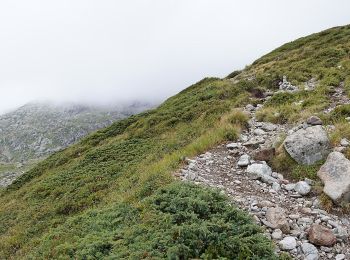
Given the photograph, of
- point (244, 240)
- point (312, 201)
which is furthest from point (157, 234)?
point (312, 201)

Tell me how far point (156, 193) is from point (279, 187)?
376 centimetres

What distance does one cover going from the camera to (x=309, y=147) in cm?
1274

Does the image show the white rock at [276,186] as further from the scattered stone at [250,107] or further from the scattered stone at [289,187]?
the scattered stone at [250,107]

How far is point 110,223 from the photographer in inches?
439

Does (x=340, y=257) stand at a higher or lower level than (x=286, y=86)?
lower

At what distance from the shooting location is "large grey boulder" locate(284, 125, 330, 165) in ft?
41.3

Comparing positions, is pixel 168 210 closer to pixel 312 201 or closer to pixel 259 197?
pixel 259 197

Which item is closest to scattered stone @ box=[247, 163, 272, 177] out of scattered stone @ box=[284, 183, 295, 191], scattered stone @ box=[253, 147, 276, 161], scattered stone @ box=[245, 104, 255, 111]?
scattered stone @ box=[253, 147, 276, 161]

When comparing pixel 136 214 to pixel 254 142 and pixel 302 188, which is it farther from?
pixel 254 142

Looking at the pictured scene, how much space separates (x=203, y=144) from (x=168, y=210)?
5918mm

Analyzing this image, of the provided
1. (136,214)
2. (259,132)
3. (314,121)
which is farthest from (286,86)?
(136,214)

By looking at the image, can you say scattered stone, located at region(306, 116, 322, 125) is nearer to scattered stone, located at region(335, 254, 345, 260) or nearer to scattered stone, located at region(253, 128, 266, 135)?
scattered stone, located at region(253, 128, 266, 135)

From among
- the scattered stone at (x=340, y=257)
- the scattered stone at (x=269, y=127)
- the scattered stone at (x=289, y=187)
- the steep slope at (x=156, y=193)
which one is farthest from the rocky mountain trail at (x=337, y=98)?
the scattered stone at (x=340, y=257)

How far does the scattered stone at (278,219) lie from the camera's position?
372 inches
